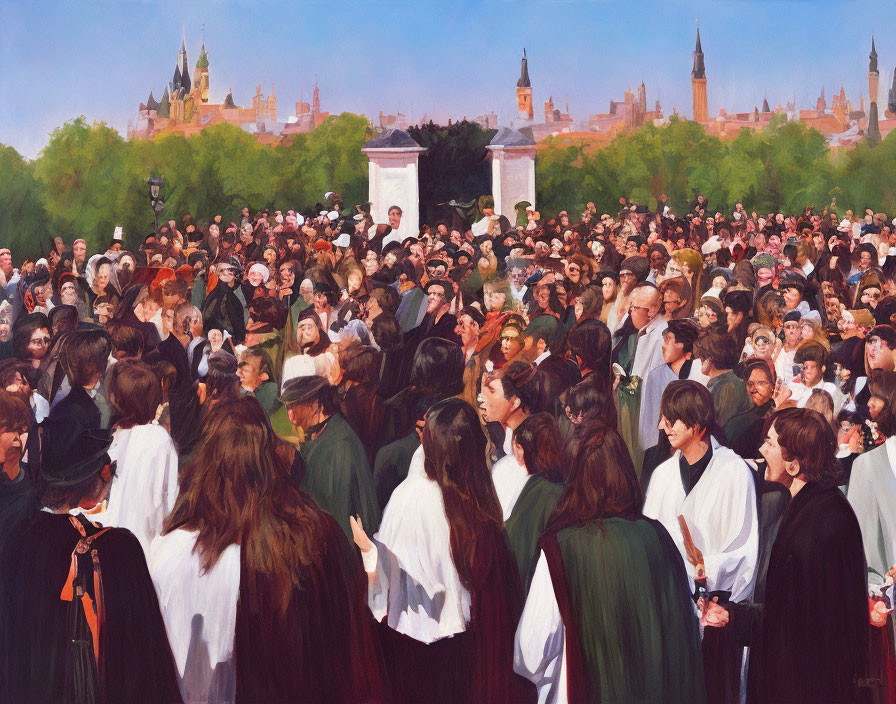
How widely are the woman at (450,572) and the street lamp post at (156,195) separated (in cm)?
338

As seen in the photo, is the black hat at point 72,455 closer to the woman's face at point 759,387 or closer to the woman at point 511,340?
the woman at point 511,340

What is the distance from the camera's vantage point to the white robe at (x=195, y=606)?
17.5 ft

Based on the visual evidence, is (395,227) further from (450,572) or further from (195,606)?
(195,606)

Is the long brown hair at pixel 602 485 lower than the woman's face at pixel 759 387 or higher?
lower

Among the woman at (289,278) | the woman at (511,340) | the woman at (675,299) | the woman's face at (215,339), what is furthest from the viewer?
the woman at (289,278)

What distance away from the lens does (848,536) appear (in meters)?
5.57

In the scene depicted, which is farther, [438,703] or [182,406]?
[182,406]

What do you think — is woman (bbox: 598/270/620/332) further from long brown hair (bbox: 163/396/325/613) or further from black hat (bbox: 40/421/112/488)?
black hat (bbox: 40/421/112/488)

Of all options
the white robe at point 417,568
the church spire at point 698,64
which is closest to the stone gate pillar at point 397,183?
the church spire at point 698,64

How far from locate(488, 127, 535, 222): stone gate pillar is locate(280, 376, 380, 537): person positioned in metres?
3.27

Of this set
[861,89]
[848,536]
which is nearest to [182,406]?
[848,536]

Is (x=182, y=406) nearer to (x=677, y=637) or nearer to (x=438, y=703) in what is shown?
(x=438, y=703)

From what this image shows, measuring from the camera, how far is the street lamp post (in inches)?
325

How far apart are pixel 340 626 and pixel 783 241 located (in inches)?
212
